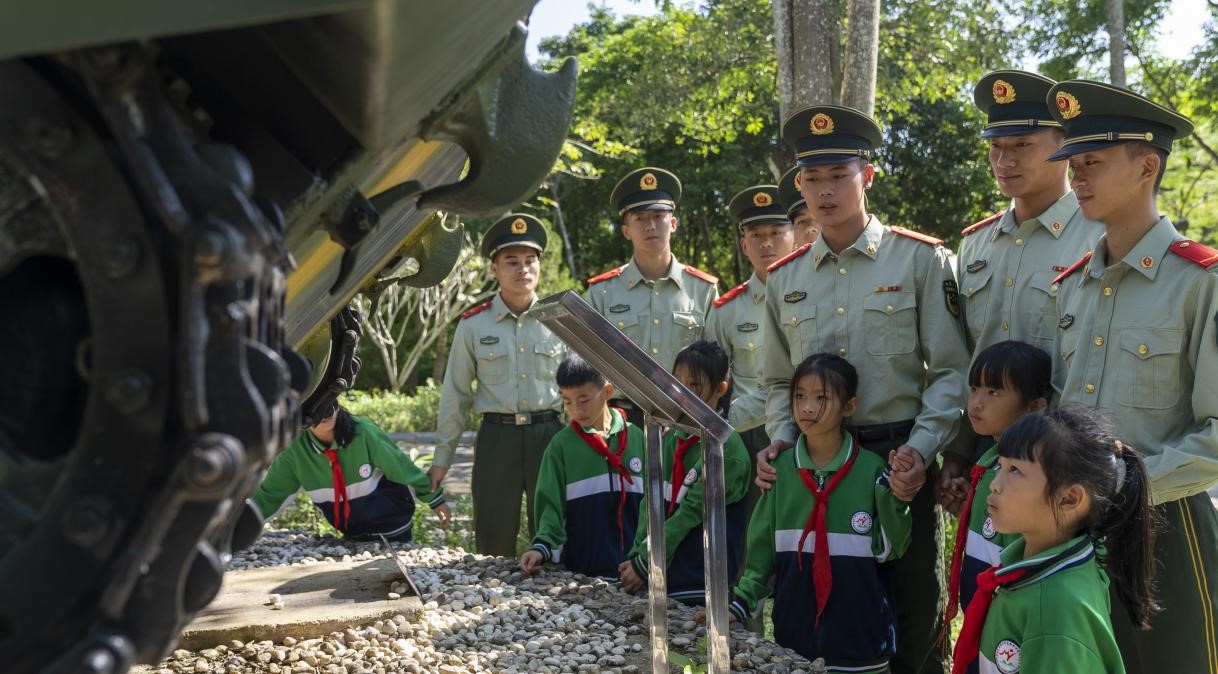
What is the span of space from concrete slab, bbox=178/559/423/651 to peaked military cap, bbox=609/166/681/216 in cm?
223

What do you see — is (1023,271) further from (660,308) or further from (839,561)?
(660,308)

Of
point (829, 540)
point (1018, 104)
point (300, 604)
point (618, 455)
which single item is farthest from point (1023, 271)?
point (300, 604)

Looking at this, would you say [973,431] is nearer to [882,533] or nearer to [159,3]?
[882,533]

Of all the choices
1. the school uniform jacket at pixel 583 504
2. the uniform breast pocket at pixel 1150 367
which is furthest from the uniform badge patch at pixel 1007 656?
the school uniform jacket at pixel 583 504

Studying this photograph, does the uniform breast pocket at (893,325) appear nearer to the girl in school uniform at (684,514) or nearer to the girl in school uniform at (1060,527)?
the girl in school uniform at (684,514)

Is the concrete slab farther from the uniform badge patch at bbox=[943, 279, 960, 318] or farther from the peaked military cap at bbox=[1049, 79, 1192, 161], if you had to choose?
the peaked military cap at bbox=[1049, 79, 1192, 161]

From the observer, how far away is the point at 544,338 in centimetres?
620

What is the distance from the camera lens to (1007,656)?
105 inches

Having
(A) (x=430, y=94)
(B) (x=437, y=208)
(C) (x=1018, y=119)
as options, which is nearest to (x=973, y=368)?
(C) (x=1018, y=119)

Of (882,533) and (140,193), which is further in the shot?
(882,533)

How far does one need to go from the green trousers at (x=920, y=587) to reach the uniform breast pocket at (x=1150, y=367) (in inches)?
34.6

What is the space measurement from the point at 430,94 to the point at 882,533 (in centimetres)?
253

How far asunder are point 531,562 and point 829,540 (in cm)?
144

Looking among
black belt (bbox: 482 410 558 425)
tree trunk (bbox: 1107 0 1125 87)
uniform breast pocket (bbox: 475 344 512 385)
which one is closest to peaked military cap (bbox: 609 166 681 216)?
uniform breast pocket (bbox: 475 344 512 385)
